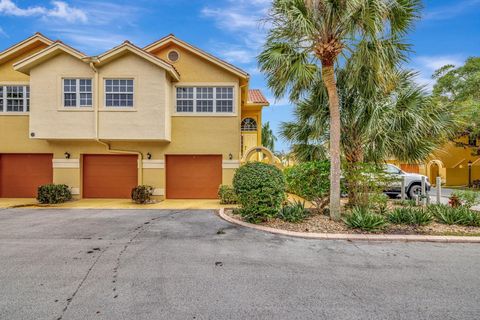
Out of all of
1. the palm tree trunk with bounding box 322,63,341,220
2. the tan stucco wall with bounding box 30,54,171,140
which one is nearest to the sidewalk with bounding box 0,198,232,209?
the tan stucco wall with bounding box 30,54,171,140

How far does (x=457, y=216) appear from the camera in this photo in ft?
27.2

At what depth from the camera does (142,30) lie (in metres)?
16.9

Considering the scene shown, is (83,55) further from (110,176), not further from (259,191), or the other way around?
(259,191)

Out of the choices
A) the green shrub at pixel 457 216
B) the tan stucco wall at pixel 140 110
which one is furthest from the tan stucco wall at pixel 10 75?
the green shrub at pixel 457 216

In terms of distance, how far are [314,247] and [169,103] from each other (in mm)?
9842

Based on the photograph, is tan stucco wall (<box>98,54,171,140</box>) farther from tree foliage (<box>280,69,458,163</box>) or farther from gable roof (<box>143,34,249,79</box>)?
tree foliage (<box>280,69,458,163</box>)

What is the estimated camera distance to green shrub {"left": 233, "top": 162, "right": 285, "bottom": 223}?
828 cm

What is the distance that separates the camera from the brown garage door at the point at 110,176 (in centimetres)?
1383

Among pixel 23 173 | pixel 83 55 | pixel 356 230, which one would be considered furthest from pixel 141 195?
pixel 356 230

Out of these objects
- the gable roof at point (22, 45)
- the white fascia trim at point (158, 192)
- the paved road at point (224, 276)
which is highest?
the gable roof at point (22, 45)

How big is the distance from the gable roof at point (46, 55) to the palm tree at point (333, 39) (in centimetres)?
905

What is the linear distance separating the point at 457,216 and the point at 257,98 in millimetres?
13954

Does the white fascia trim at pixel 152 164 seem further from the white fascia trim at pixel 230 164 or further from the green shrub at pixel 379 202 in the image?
the green shrub at pixel 379 202

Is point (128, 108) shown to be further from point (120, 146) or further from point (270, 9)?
point (270, 9)
